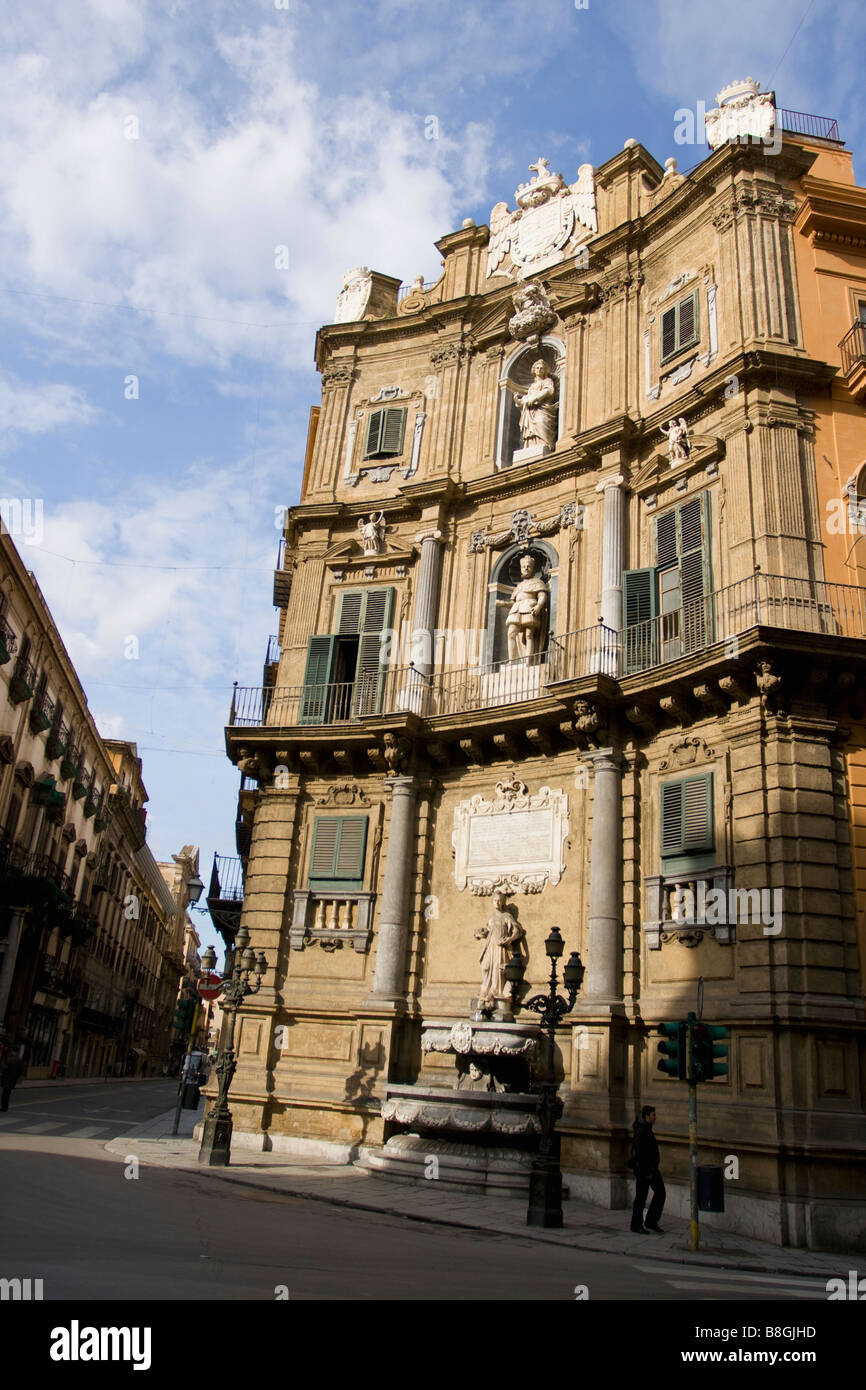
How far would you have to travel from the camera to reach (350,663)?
22438 mm

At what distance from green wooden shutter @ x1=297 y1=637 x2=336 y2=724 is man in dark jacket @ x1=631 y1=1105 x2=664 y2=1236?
10885 millimetres

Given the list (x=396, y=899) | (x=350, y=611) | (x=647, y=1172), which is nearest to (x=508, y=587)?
(x=350, y=611)

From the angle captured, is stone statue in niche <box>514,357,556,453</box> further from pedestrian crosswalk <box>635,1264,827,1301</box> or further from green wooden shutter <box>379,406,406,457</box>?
pedestrian crosswalk <box>635,1264,827,1301</box>

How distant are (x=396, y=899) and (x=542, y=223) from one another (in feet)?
53.2

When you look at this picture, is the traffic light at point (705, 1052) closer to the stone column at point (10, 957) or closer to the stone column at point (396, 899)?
the stone column at point (396, 899)

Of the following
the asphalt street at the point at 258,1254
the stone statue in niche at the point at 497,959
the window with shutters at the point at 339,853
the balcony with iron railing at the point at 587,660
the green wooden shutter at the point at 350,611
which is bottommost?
the asphalt street at the point at 258,1254

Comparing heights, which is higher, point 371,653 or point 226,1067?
point 371,653

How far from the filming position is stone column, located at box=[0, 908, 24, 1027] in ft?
114

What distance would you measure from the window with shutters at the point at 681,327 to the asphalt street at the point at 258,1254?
Result: 1591cm

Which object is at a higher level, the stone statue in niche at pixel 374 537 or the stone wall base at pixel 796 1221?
the stone statue in niche at pixel 374 537

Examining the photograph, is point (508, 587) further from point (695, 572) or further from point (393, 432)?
point (393, 432)

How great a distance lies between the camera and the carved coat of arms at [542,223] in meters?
23.5

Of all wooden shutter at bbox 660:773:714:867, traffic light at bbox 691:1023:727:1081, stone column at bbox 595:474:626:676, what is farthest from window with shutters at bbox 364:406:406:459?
traffic light at bbox 691:1023:727:1081

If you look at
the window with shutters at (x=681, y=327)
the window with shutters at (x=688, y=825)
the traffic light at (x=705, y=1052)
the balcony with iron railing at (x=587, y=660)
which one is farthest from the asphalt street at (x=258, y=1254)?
Answer: the window with shutters at (x=681, y=327)
